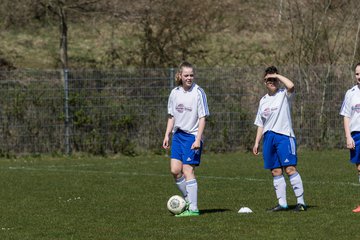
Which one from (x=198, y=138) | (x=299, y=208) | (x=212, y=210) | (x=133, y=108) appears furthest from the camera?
(x=133, y=108)

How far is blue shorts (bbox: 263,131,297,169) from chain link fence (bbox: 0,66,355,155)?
11.7 m

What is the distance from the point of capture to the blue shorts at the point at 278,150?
11828mm

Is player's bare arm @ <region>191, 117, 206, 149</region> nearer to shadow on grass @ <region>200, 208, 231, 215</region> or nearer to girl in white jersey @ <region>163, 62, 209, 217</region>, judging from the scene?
girl in white jersey @ <region>163, 62, 209, 217</region>

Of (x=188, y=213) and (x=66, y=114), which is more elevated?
(x=66, y=114)

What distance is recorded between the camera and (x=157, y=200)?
13.7m

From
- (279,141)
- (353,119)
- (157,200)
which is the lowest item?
(157,200)

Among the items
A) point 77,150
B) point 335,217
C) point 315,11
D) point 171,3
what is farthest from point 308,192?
point 171,3

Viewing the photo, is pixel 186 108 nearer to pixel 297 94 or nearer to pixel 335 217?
pixel 335 217

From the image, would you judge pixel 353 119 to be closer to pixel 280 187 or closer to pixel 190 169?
pixel 280 187

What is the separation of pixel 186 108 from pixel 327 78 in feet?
44.5

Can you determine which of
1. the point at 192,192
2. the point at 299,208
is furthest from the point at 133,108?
the point at 299,208

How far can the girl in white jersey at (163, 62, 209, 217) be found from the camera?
11758mm

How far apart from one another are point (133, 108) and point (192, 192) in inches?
476

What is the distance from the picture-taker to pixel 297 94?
965 inches
